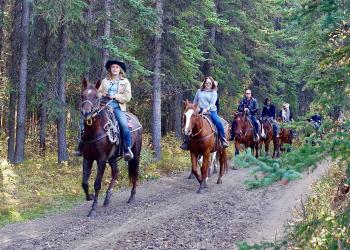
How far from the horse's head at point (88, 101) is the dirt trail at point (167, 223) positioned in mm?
2242

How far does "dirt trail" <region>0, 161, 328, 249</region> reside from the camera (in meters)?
8.09

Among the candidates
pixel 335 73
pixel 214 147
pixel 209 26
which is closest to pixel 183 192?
pixel 214 147

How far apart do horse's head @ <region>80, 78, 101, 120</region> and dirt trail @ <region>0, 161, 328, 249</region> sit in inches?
88.2

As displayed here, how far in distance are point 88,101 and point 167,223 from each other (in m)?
2.97

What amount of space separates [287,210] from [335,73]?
22.0ft

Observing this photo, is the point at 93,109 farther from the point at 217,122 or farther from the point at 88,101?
the point at 217,122

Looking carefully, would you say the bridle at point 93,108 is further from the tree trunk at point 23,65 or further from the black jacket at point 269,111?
the black jacket at point 269,111

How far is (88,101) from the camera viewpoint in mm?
9594

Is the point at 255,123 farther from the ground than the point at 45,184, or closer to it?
farther from the ground

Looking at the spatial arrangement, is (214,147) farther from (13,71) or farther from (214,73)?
(214,73)

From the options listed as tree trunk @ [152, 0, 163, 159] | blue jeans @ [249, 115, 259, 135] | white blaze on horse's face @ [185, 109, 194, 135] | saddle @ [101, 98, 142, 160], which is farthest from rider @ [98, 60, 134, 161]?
blue jeans @ [249, 115, 259, 135]

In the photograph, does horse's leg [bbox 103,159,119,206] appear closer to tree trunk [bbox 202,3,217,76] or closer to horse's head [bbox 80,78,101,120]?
horse's head [bbox 80,78,101,120]

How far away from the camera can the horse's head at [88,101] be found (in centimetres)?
955

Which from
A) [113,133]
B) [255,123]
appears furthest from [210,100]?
[255,123]
